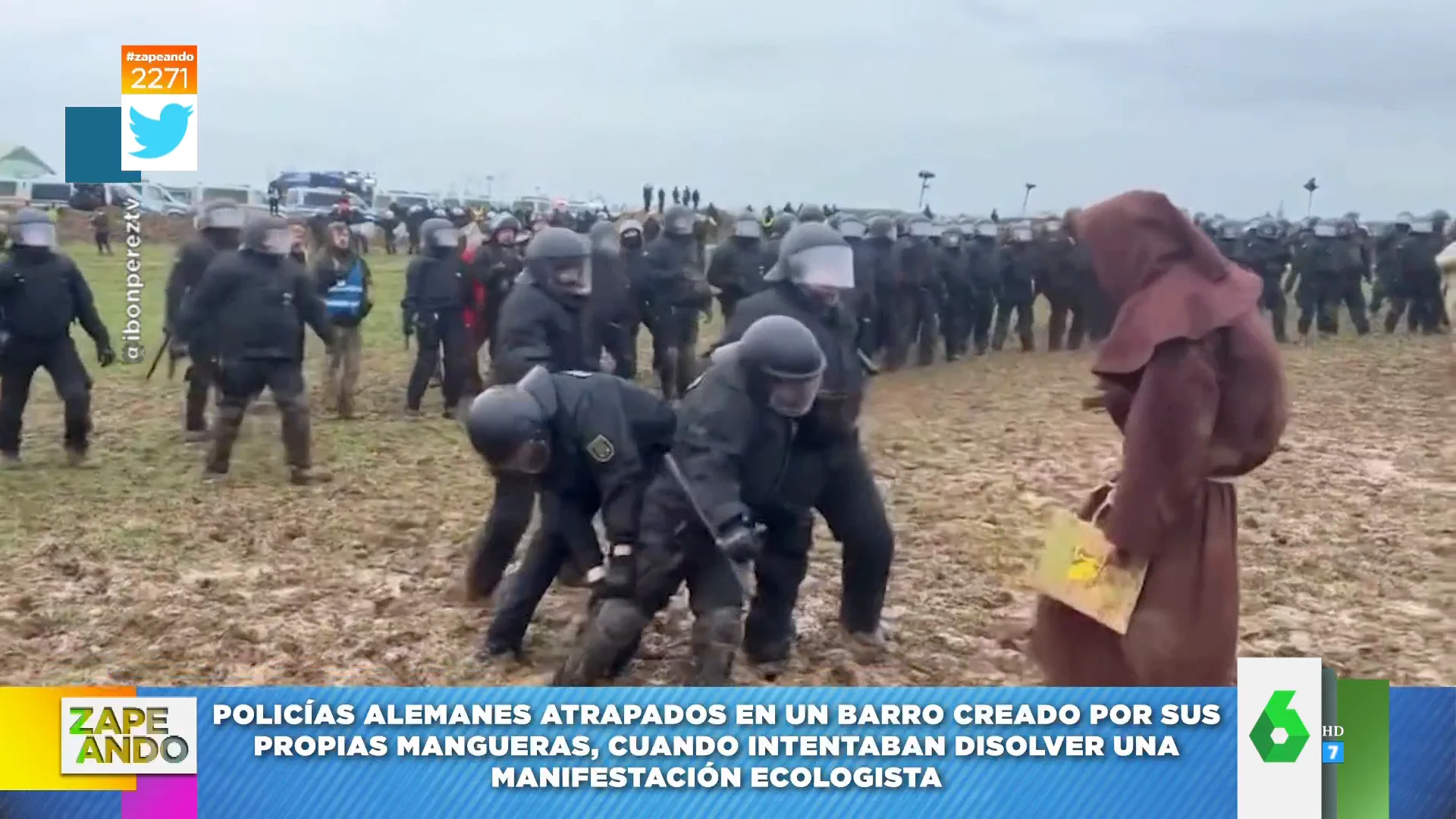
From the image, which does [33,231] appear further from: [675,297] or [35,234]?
[675,297]

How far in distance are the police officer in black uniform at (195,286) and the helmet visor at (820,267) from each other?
4.00 m

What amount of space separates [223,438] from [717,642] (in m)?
4.74

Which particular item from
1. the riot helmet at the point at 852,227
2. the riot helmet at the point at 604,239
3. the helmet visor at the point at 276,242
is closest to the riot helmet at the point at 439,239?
the riot helmet at the point at 604,239

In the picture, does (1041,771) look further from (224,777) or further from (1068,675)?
(224,777)

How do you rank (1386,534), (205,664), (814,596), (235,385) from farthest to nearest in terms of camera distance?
(235,385) < (1386,534) < (814,596) < (205,664)

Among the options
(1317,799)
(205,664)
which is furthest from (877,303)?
(1317,799)

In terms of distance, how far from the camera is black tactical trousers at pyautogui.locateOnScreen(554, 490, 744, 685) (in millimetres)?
4547

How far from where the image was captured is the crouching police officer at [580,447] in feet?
14.7

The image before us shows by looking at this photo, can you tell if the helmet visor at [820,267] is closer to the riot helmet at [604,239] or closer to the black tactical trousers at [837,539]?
the black tactical trousers at [837,539]

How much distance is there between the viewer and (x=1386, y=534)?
275 inches

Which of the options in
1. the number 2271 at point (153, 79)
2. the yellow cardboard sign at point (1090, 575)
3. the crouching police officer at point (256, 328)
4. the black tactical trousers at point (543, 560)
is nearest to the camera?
the yellow cardboard sign at point (1090, 575)

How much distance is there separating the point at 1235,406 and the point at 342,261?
790cm

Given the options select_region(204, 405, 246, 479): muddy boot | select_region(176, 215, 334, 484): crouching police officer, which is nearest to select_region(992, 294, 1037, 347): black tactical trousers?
select_region(176, 215, 334, 484): crouching police officer

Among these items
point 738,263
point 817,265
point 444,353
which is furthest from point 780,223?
point 817,265
